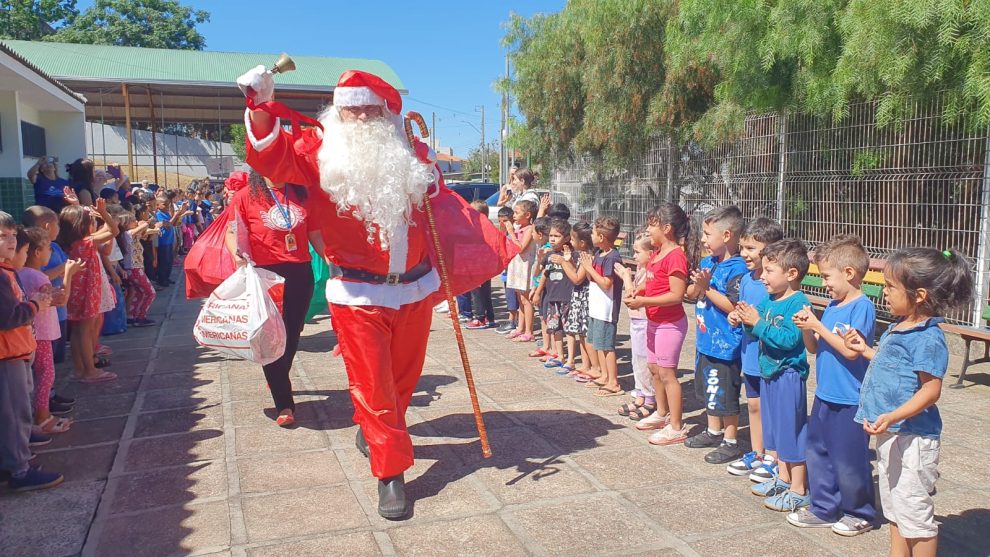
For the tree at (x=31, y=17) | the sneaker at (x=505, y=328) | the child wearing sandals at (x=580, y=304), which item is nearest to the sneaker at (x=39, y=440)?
the child wearing sandals at (x=580, y=304)

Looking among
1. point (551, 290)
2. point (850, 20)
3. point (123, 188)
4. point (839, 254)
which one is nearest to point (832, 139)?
point (850, 20)

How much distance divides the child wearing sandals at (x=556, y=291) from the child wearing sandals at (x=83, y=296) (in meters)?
3.72

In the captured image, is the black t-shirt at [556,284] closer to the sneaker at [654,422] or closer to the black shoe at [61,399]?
the sneaker at [654,422]

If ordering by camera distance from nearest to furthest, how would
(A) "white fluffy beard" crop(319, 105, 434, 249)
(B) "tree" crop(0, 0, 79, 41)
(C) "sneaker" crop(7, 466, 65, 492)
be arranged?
(A) "white fluffy beard" crop(319, 105, 434, 249)
(C) "sneaker" crop(7, 466, 65, 492)
(B) "tree" crop(0, 0, 79, 41)

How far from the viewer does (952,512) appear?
3.67 m

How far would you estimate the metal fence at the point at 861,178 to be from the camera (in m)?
6.96

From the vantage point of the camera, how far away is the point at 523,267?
784 cm

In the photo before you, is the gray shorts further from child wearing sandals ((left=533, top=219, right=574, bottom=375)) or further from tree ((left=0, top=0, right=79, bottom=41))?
tree ((left=0, top=0, right=79, bottom=41))

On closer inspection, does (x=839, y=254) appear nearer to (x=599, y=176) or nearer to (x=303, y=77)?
(x=599, y=176)

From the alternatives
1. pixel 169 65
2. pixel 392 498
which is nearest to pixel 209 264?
pixel 392 498

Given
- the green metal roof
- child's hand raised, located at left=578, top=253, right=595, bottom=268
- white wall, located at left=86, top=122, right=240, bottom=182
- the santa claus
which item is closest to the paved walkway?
the santa claus

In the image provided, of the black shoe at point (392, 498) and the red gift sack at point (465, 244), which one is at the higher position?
the red gift sack at point (465, 244)

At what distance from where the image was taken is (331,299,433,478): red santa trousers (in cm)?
375

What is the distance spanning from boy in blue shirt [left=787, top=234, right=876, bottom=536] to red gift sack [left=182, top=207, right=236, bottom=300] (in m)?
3.69
